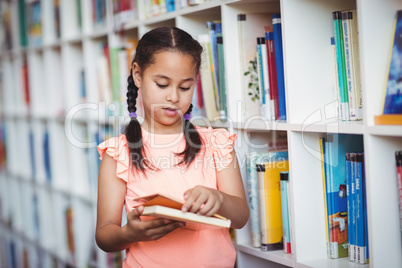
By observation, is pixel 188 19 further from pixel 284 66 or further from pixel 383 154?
pixel 383 154

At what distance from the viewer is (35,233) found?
309 centimetres

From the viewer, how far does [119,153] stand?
1.27 metres

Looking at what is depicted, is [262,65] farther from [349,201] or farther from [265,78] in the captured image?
[349,201]

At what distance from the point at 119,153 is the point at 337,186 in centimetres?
58

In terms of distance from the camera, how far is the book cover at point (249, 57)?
1.49 meters

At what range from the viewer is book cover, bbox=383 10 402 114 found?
3.45ft

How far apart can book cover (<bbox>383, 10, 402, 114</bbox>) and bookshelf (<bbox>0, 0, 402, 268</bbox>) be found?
0.06ft

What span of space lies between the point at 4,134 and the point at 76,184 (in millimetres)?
1187

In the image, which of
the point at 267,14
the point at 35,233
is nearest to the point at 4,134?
the point at 35,233

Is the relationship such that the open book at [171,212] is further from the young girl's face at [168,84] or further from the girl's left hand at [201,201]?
the young girl's face at [168,84]

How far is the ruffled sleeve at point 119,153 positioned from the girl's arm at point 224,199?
0.25 metres

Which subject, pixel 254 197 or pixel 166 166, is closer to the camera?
pixel 166 166

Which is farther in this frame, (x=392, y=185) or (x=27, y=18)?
(x=27, y=18)

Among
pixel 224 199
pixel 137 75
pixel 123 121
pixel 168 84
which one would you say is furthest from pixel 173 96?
pixel 123 121
